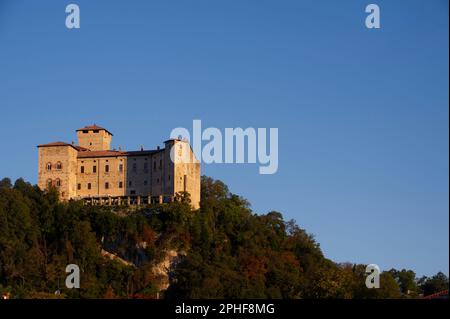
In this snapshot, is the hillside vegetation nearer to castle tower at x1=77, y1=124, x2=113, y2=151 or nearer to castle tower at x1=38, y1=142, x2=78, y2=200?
castle tower at x1=38, y1=142, x2=78, y2=200

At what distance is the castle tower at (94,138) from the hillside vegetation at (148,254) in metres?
7.75

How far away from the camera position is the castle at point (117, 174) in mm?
85062

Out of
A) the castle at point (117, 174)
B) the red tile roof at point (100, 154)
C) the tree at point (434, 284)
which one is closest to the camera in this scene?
the castle at point (117, 174)

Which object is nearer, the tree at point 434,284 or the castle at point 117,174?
the castle at point 117,174

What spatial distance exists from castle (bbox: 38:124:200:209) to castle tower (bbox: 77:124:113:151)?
336cm

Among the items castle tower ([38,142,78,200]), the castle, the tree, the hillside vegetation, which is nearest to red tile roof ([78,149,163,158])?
the castle

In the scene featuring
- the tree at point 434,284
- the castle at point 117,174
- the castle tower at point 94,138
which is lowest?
the tree at point 434,284

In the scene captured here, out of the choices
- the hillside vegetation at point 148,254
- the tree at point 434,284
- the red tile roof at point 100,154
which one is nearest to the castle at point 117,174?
the red tile roof at point 100,154

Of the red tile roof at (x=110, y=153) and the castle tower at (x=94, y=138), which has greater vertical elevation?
the castle tower at (x=94, y=138)

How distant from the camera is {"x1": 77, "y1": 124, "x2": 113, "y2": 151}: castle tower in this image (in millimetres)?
93188

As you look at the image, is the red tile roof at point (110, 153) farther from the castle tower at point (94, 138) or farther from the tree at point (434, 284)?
the tree at point (434, 284)
